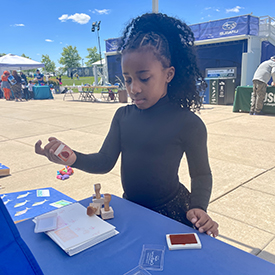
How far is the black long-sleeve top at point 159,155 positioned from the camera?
52.7 inches

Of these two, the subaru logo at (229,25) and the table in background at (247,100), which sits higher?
the subaru logo at (229,25)

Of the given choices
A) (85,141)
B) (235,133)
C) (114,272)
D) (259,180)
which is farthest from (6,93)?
(114,272)

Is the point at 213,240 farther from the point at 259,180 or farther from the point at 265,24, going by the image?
the point at 265,24

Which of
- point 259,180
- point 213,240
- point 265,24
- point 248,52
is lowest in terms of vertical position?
point 259,180

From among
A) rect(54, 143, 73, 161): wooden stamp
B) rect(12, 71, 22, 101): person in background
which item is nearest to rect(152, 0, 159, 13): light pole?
rect(54, 143, 73, 161): wooden stamp

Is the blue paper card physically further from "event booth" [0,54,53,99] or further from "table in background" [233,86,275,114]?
"event booth" [0,54,53,99]

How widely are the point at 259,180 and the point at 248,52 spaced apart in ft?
41.8

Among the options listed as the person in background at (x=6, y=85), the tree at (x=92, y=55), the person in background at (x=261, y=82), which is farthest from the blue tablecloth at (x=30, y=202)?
the tree at (x=92, y=55)

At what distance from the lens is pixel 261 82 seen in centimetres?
759

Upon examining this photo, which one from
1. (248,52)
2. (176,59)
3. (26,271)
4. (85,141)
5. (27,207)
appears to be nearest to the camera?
(26,271)

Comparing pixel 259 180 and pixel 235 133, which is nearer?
pixel 259 180

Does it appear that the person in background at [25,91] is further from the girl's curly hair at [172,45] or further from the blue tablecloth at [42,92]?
the girl's curly hair at [172,45]

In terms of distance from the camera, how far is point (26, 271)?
21.3 inches

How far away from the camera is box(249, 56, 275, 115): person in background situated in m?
7.54
